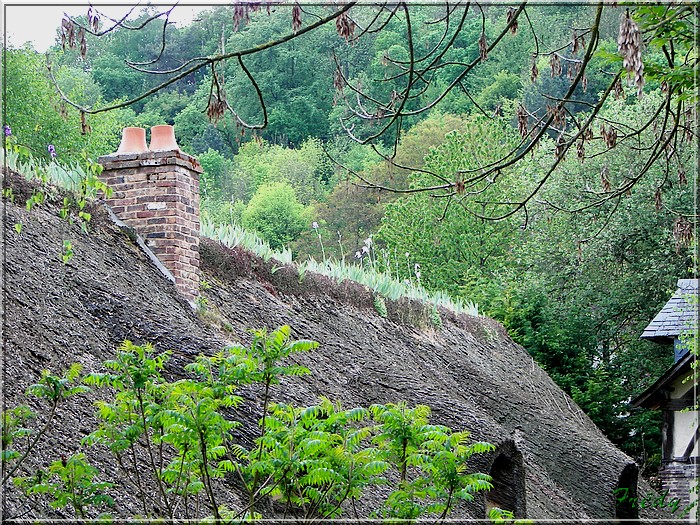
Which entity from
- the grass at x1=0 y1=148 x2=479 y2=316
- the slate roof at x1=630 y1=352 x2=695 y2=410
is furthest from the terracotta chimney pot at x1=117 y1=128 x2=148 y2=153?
the slate roof at x1=630 y1=352 x2=695 y2=410

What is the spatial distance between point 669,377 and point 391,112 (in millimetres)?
9957

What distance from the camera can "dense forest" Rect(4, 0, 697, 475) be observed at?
19.2 m

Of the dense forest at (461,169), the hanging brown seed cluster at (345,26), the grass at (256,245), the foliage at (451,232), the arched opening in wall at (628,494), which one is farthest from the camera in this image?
the foliage at (451,232)

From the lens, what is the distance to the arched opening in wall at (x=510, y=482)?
9820mm

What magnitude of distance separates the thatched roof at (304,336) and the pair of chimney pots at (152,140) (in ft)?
2.07

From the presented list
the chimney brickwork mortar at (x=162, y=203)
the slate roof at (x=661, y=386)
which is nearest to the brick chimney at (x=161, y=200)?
the chimney brickwork mortar at (x=162, y=203)

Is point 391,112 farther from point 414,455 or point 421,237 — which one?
point 421,237

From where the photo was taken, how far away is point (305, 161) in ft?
140

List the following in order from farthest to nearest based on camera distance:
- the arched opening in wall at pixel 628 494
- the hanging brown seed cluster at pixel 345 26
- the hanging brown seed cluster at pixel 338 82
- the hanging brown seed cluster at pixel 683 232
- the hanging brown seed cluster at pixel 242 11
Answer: the arched opening in wall at pixel 628 494
the hanging brown seed cluster at pixel 683 232
the hanging brown seed cluster at pixel 338 82
the hanging brown seed cluster at pixel 345 26
the hanging brown seed cluster at pixel 242 11

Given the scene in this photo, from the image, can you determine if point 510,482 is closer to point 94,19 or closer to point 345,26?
point 345,26

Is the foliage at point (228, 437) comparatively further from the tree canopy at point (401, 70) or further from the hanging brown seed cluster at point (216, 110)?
the tree canopy at point (401, 70)

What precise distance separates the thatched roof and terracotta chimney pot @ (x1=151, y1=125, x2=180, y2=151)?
71 cm

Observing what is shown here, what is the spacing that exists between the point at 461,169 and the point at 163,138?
14.3 meters

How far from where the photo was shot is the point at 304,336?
29.2 ft
